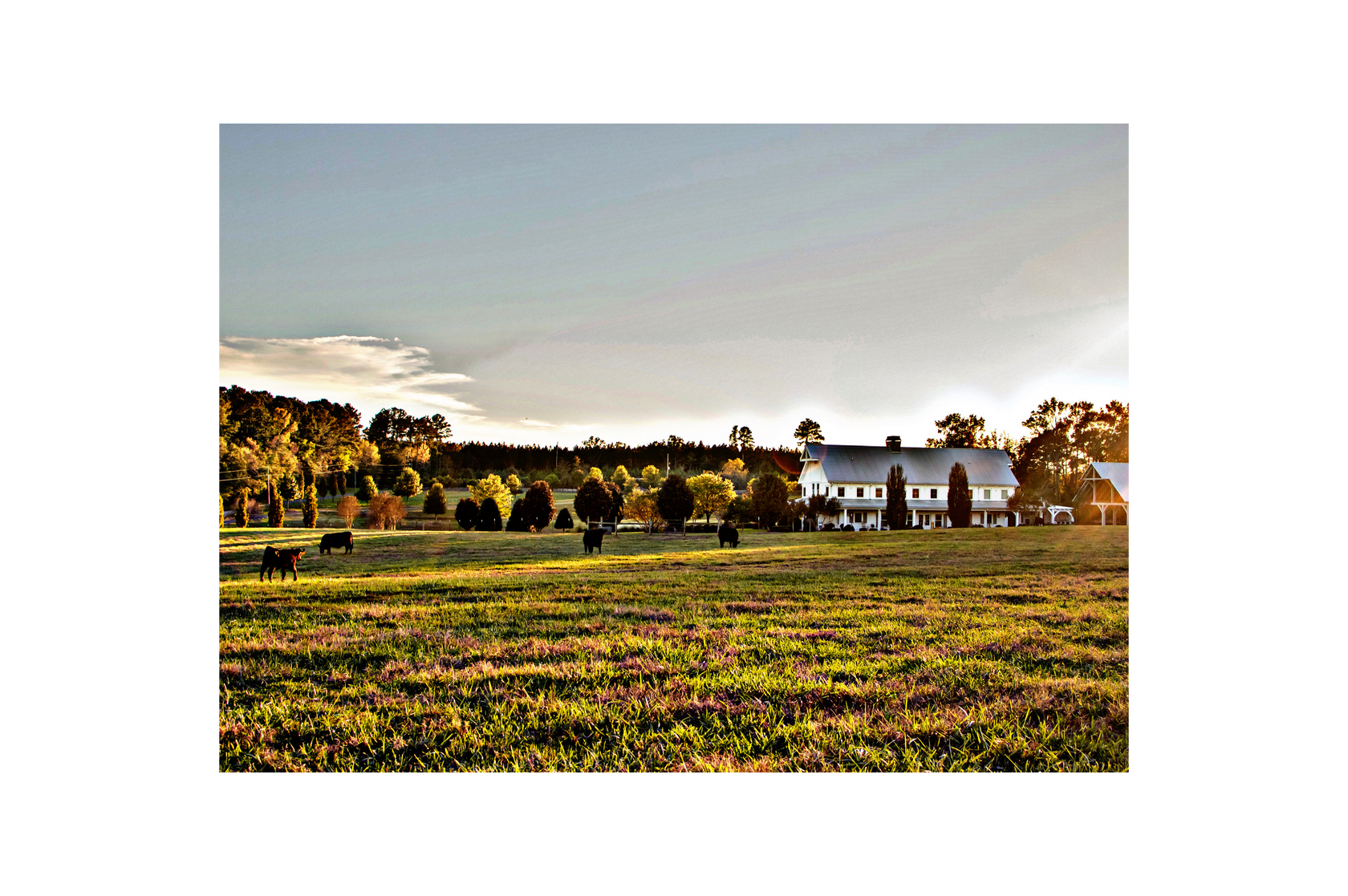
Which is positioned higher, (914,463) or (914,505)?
(914,463)

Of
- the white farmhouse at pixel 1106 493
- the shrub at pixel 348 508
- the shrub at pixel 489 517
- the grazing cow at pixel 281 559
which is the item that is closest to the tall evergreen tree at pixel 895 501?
the white farmhouse at pixel 1106 493

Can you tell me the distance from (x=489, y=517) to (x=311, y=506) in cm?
406

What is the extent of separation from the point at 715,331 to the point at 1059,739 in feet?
12.1

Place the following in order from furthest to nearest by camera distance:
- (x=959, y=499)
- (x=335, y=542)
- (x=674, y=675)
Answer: (x=959, y=499), (x=335, y=542), (x=674, y=675)

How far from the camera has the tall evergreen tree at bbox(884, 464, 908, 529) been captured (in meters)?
17.2

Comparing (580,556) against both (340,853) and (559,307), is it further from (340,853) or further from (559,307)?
(340,853)

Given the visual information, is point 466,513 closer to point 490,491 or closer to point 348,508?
point 490,491

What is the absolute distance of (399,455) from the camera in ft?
43.4

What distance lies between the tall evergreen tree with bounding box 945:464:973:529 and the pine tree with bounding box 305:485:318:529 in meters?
17.1

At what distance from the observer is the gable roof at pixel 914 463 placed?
17250mm

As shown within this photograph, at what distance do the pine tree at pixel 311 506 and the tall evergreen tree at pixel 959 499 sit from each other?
17121 millimetres

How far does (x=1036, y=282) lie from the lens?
3.33 meters

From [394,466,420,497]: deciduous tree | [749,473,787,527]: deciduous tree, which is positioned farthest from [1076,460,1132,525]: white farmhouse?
[394,466,420,497]: deciduous tree

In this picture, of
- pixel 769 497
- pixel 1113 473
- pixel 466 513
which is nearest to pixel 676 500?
pixel 769 497
